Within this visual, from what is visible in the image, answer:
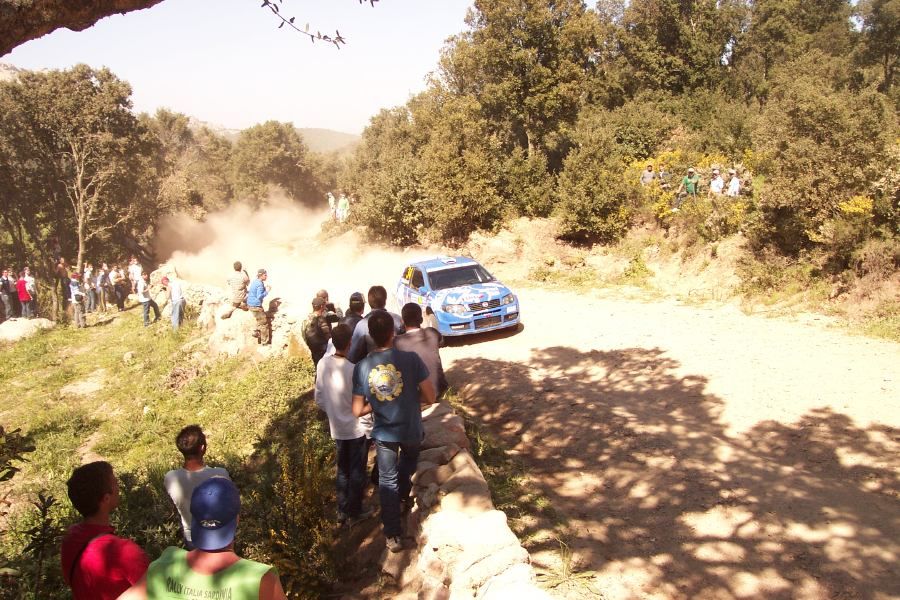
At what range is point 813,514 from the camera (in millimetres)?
5297

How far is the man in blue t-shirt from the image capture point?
434cm

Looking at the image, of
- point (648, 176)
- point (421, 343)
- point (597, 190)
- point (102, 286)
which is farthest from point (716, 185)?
point (102, 286)

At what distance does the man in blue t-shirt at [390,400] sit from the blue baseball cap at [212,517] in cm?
192

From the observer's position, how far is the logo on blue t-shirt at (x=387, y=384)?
4328mm

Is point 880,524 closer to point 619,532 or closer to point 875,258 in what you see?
point 619,532

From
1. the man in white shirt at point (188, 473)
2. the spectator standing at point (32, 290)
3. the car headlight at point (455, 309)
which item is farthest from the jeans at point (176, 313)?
the man in white shirt at point (188, 473)

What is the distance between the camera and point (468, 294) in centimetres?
1191

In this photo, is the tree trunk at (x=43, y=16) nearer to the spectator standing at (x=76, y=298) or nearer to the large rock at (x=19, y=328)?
the spectator standing at (x=76, y=298)

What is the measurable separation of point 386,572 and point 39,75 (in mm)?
31317

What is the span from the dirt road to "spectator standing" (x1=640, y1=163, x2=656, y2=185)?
8.63 meters

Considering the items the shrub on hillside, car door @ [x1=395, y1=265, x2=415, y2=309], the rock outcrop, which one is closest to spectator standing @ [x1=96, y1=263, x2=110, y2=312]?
car door @ [x1=395, y1=265, x2=415, y2=309]

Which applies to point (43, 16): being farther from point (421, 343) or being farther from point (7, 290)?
point (7, 290)

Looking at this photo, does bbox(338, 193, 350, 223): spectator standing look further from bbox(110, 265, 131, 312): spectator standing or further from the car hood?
the car hood

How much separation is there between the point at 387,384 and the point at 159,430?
28.9ft
